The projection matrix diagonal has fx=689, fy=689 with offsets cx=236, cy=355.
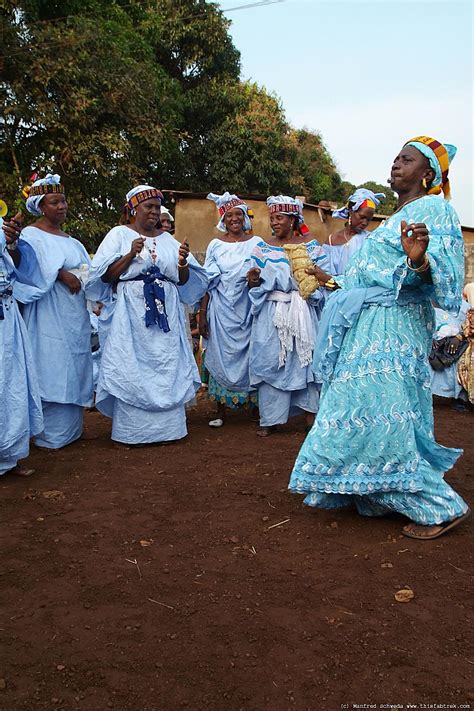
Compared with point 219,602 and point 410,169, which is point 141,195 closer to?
point 410,169

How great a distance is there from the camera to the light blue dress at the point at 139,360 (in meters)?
5.95

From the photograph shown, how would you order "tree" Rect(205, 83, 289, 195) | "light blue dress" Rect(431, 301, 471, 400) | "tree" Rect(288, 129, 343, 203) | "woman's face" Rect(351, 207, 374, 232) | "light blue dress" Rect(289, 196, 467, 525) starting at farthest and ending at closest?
"tree" Rect(288, 129, 343, 203) < "tree" Rect(205, 83, 289, 195) < "light blue dress" Rect(431, 301, 471, 400) < "woman's face" Rect(351, 207, 374, 232) < "light blue dress" Rect(289, 196, 467, 525)

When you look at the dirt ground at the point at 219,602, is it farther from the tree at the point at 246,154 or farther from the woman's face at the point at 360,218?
the tree at the point at 246,154

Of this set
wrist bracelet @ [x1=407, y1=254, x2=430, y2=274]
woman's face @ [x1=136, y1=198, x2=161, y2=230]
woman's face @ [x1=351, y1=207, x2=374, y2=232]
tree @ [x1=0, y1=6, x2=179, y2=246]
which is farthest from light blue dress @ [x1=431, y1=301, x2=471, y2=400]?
tree @ [x1=0, y1=6, x2=179, y2=246]

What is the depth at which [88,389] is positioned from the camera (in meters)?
6.29

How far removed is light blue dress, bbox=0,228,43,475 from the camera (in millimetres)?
5023

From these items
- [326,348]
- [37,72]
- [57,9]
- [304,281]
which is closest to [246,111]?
[57,9]

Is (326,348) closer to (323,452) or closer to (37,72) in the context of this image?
(323,452)

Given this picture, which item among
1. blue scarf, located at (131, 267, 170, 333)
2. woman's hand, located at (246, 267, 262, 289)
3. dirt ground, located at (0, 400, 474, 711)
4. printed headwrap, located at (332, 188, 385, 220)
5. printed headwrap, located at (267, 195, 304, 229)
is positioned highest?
printed headwrap, located at (332, 188, 385, 220)

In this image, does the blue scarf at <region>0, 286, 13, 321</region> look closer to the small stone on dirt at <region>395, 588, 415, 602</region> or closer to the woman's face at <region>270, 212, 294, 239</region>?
the woman's face at <region>270, 212, 294, 239</region>

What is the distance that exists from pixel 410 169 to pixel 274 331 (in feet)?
9.93

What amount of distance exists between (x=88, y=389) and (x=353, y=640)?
4.10 meters

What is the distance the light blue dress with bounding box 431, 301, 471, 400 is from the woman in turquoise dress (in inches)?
173

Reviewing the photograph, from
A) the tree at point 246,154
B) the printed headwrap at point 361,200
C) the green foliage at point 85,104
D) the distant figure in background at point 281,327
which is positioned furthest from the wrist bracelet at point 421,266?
the tree at point 246,154
